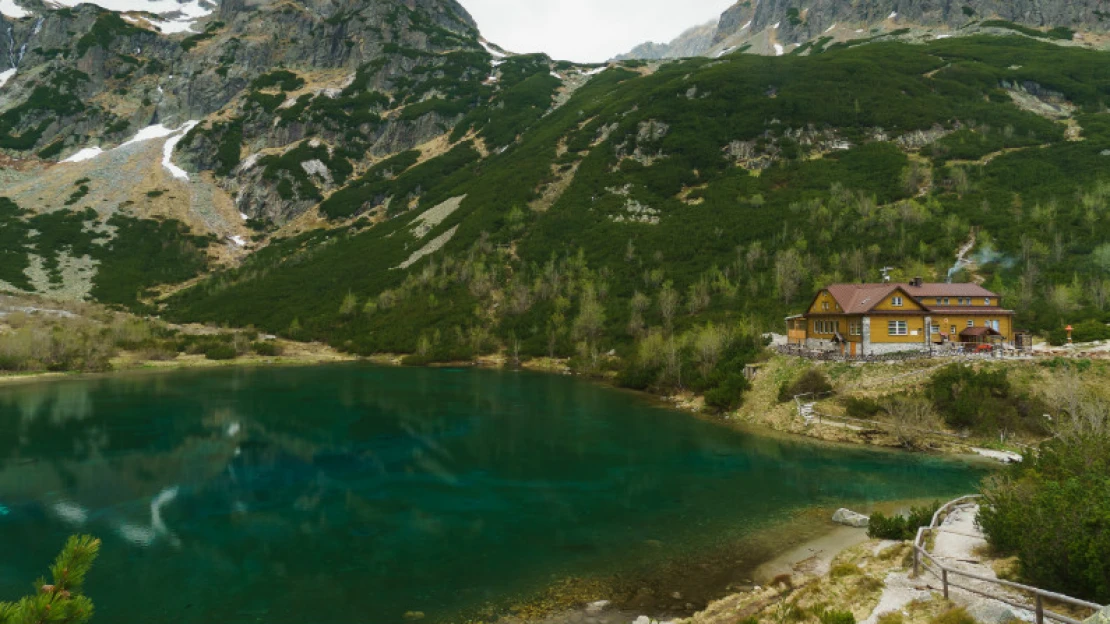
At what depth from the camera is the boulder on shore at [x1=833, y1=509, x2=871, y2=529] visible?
22766 millimetres

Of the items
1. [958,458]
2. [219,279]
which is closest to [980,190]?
[958,458]

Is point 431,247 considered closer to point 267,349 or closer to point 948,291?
point 267,349

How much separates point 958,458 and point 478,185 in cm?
13235

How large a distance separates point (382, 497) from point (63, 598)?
78.8 feet

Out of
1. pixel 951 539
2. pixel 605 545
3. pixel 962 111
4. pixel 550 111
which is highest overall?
pixel 550 111

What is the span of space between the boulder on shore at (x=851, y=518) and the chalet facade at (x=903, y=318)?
26.2 metres

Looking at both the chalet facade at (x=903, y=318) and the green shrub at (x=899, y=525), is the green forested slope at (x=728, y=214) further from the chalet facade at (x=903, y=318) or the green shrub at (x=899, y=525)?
the green shrub at (x=899, y=525)

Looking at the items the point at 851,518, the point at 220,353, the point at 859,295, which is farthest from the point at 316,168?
the point at 851,518

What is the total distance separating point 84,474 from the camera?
104 feet

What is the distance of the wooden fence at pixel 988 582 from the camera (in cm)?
1007

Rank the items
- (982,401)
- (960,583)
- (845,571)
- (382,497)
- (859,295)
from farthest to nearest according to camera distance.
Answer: (859,295) < (982,401) < (382,497) < (845,571) < (960,583)

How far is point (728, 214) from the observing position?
108 m

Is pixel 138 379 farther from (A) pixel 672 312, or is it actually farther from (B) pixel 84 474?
(A) pixel 672 312

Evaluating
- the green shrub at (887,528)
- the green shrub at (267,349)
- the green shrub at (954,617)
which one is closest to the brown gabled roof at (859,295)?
the green shrub at (887,528)
